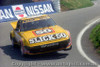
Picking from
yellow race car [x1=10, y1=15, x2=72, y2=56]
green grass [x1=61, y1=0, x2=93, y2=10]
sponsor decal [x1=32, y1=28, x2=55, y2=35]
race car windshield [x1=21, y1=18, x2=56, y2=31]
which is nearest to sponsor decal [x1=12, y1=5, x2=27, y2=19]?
green grass [x1=61, y1=0, x2=93, y2=10]

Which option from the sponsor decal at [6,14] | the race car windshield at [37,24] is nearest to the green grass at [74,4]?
the sponsor decal at [6,14]

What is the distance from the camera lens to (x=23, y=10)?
78.2ft

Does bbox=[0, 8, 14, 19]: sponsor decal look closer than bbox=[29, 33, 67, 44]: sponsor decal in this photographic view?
No

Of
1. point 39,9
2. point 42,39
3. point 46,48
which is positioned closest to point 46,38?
point 42,39

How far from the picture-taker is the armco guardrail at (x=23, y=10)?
2281 cm

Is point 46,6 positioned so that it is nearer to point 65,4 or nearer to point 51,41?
point 65,4

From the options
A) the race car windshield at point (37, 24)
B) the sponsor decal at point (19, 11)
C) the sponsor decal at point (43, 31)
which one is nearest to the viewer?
the sponsor decal at point (43, 31)

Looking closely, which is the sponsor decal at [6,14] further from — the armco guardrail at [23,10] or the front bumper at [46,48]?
the front bumper at [46,48]

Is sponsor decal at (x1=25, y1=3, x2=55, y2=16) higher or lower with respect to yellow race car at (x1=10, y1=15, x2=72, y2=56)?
lower

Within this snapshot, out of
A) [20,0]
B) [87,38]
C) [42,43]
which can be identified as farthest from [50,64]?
[20,0]

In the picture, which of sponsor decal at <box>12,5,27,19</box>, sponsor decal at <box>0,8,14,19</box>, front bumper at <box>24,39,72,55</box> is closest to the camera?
front bumper at <box>24,39,72,55</box>

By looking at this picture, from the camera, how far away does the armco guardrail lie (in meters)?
22.8

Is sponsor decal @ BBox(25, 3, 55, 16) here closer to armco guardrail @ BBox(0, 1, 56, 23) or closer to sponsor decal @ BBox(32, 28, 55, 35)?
armco guardrail @ BBox(0, 1, 56, 23)

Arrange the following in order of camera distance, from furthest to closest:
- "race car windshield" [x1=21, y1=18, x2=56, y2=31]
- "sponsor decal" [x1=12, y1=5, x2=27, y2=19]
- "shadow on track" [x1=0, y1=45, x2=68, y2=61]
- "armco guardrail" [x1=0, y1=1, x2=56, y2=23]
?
1. "sponsor decal" [x1=12, y1=5, x2=27, y2=19]
2. "armco guardrail" [x1=0, y1=1, x2=56, y2=23]
3. "race car windshield" [x1=21, y1=18, x2=56, y2=31]
4. "shadow on track" [x1=0, y1=45, x2=68, y2=61]
